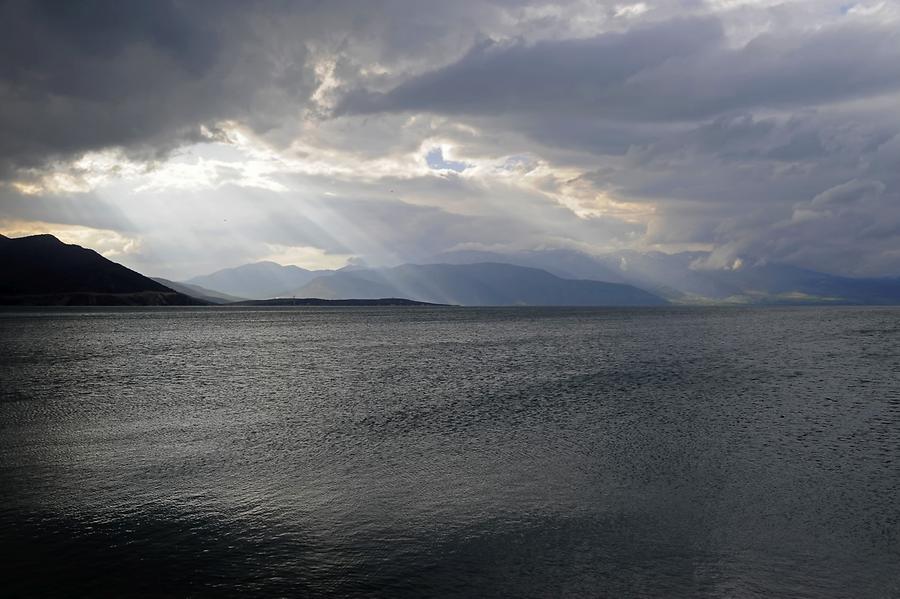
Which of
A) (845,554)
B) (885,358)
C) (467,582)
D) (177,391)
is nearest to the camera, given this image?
(467,582)

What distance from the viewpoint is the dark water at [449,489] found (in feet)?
55.8

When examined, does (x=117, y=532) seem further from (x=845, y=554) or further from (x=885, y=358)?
(x=885, y=358)

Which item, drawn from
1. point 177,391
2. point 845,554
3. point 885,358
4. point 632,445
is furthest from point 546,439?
point 885,358

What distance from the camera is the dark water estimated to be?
1702cm

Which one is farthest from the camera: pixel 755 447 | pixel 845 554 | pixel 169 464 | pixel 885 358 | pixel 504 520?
pixel 885 358

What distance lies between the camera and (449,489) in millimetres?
24766

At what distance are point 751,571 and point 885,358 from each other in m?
84.7

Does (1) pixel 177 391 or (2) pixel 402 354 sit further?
(2) pixel 402 354

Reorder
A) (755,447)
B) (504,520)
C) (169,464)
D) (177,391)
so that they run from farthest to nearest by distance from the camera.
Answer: (177,391)
(755,447)
(169,464)
(504,520)

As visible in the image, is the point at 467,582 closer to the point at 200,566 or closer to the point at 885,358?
the point at 200,566

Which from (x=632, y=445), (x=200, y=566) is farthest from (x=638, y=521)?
(x=200, y=566)

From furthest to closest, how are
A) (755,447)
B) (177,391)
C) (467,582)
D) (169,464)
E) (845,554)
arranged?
1. (177,391)
2. (755,447)
3. (169,464)
4. (845,554)
5. (467,582)

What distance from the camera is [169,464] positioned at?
28125mm

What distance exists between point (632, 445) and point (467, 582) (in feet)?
61.8
